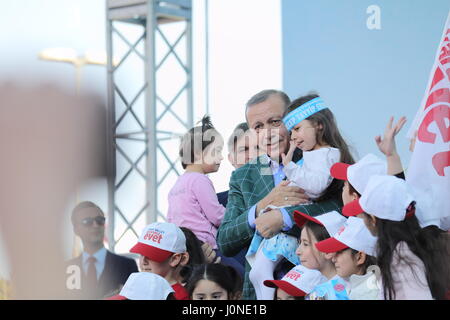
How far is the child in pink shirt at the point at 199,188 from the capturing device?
2.91 m

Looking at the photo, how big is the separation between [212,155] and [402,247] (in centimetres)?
131

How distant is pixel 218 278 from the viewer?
2.46 metres

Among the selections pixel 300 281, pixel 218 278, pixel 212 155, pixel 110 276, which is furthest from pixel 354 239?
pixel 110 276

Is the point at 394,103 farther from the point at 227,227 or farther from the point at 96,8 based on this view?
the point at 96,8

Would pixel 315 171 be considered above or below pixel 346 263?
above

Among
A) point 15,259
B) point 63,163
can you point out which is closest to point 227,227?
point 63,163

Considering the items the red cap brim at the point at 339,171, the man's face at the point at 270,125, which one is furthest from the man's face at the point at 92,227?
the red cap brim at the point at 339,171

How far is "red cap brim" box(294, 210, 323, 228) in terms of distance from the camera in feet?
7.09

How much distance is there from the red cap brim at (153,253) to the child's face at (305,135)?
0.70 meters

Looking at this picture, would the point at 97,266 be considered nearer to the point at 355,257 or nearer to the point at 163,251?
the point at 163,251

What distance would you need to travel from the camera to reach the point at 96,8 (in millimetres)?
2883

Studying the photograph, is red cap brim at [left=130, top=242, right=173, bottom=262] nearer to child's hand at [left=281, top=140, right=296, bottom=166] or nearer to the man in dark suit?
the man in dark suit
